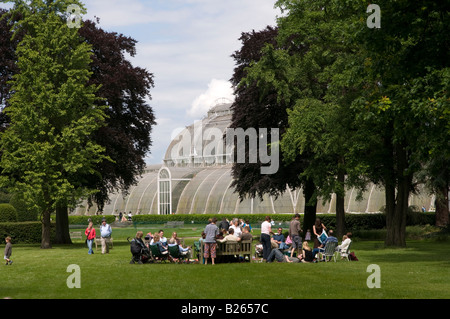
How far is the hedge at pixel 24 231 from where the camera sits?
44.2m

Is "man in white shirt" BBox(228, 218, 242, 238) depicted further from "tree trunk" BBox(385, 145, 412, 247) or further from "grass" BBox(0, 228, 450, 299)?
"tree trunk" BBox(385, 145, 412, 247)

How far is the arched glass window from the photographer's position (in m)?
79.4

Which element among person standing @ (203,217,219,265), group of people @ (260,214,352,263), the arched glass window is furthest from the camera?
the arched glass window

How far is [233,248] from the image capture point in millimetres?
23641

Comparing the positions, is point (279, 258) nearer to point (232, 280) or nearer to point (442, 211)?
point (232, 280)

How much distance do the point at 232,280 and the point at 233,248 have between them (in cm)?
592

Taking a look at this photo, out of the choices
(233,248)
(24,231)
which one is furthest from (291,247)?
(24,231)

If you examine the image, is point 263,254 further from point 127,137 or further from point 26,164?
point 127,137

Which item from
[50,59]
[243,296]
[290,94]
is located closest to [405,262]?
[243,296]

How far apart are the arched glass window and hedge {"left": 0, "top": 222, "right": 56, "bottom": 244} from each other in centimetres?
3470

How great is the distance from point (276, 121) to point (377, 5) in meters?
20.4

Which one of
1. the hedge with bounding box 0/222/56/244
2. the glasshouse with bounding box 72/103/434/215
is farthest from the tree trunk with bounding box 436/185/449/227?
the hedge with bounding box 0/222/56/244

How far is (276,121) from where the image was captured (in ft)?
137

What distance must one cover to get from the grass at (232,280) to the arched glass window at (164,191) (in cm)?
5366
